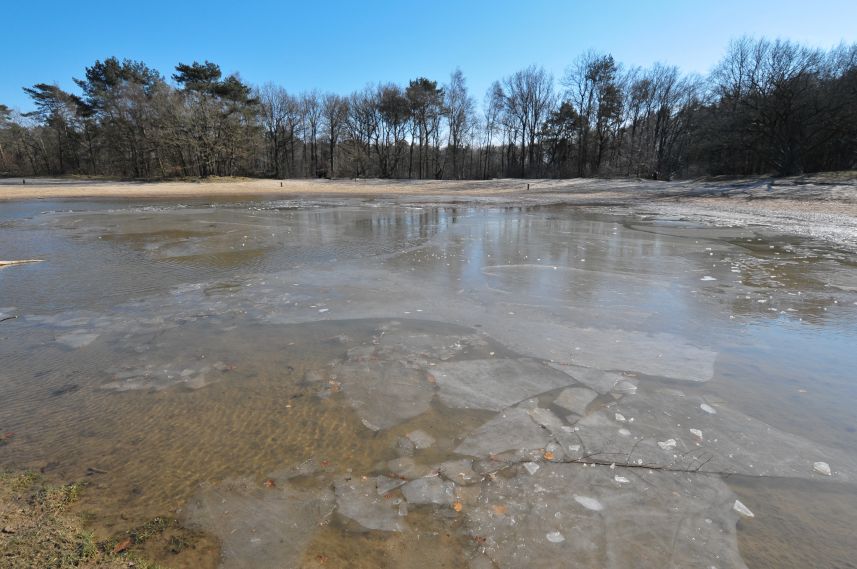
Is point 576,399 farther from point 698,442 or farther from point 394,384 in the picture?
point 394,384

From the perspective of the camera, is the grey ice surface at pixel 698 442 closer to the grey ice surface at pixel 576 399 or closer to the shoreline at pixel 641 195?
the grey ice surface at pixel 576 399

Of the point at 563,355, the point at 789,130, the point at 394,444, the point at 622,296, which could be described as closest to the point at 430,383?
the point at 394,444

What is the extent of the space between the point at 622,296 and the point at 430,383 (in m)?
3.97

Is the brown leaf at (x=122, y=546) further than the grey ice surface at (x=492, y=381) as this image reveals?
No

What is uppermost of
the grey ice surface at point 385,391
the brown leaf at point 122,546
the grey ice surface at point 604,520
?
the grey ice surface at point 385,391

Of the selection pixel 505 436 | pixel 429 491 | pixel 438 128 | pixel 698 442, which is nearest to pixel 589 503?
pixel 505 436

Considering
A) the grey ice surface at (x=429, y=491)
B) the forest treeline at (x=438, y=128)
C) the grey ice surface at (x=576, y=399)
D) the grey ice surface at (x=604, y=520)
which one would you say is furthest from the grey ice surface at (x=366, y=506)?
the forest treeline at (x=438, y=128)

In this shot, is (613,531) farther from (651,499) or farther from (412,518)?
(412,518)

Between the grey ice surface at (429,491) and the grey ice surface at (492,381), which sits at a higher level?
the grey ice surface at (492,381)

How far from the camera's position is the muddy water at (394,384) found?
2.39 meters

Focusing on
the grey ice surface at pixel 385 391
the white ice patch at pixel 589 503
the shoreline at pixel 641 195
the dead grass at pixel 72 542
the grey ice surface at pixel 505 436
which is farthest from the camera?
the shoreline at pixel 641 195

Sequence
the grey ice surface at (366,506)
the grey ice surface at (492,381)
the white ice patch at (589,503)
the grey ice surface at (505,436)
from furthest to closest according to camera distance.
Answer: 1. the grey ice surface at (492,381)
2. the grey ice surface at (505,436)
3. the white ice patch at (589,503)
4. the grey ice surface at (366,506)

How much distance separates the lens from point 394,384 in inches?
155

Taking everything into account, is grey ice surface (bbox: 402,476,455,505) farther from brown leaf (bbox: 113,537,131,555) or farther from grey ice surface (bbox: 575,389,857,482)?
brown leaf (bbox: 113,537,131,555)
